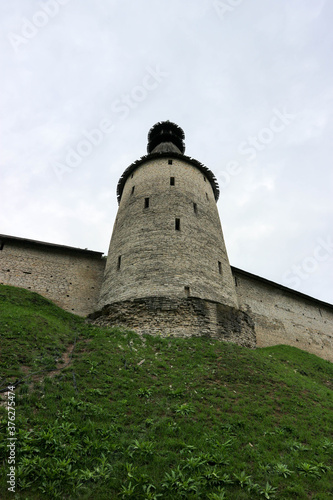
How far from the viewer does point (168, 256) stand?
15.7 metres

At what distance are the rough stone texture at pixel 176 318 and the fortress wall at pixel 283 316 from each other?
652 cm

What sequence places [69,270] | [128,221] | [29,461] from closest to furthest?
[29,461] < [128,221] < [69,270]

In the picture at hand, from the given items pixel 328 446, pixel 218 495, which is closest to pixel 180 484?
pixel 218 495

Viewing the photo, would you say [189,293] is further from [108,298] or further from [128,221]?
[128,221]

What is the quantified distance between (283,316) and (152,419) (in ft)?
57.5

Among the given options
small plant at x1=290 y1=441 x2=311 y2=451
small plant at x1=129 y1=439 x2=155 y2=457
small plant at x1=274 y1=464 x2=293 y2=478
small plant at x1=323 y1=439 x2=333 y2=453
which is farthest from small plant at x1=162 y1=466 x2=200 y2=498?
small plant at x1=323 y1=439 x2=333 y2=453

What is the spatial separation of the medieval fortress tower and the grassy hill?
1.55 metres

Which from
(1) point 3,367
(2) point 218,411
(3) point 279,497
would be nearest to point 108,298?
(1) point 3,367

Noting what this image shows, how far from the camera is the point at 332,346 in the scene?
25375 mm

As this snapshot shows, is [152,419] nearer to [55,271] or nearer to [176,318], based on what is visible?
[176,318]

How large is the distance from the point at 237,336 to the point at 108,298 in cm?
618

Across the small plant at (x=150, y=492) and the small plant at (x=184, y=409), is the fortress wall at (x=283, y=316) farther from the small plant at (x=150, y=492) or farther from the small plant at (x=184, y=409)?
the small plant at (x=150, y=492)

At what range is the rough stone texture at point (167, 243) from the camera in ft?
49.6

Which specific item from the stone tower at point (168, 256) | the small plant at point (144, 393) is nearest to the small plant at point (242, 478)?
the small plant at point (144, 393)
